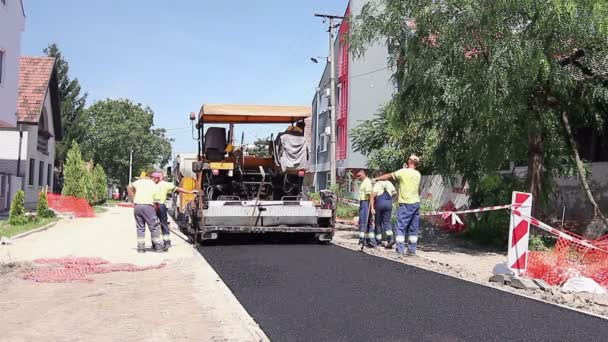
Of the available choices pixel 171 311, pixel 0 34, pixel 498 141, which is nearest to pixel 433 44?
pixel 498 141

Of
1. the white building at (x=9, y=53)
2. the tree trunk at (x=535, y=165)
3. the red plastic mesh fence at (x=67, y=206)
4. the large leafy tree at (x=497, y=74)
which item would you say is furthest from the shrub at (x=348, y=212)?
the white building at (x=9, y=53)

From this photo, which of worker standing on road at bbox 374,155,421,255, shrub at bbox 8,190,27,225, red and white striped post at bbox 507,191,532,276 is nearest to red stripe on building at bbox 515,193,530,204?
red and white striped post at bbox 507,191,532,276

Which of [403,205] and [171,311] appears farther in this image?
[403,205]

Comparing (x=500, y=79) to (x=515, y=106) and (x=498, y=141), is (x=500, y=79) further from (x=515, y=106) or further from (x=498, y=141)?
(x=498, y=141)

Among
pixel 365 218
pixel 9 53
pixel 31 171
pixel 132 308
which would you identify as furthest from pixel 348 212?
pixel 132 308

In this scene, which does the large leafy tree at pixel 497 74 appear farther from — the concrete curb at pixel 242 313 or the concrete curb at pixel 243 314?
the concrete curb at pixel 243 314

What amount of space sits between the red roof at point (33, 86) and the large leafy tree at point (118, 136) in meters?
27.9

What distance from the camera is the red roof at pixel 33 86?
24.7m

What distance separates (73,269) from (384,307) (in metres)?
4.78

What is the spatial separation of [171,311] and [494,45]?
7.27m

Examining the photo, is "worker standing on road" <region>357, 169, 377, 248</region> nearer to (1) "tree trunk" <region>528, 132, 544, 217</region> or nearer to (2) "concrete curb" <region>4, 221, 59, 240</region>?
(1) "tree trunk" <region>528, 132, 544, 217</region>

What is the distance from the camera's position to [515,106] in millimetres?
10969

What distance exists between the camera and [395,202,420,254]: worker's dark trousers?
1085 cm

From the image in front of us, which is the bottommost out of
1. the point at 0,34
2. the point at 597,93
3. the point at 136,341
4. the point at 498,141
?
the point at 136,341
